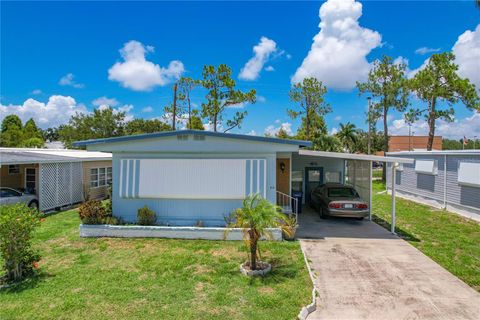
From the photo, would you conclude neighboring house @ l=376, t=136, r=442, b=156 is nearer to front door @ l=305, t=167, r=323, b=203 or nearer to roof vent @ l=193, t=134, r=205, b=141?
front door @ l=305, t=167, r=323, b=203

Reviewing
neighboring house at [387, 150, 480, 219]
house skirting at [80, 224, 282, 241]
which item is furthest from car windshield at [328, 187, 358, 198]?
neighboring house at [387, 150, 480, 219]

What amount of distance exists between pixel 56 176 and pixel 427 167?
58.4 feet

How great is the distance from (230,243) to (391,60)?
82.5 ft

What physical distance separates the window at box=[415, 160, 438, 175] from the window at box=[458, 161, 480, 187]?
1898mm

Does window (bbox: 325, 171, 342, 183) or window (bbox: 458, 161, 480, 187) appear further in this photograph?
window (bbox: 325, 171, 342, 183)

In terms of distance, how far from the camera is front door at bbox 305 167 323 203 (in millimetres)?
15289

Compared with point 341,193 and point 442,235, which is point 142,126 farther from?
point 442,235

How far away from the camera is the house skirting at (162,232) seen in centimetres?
902

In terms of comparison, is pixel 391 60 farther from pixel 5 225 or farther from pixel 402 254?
pixel 5 225

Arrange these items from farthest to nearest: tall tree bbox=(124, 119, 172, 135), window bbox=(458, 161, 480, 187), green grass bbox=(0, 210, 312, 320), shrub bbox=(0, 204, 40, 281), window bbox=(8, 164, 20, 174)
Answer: tall tree bbox=(124, 119, 172, 135), window bbox=(8, 164, 20, 174), window bbox=(458, 161, 480, 187), shrub bbox=(0, 204, 40, 281), green grass bbox=(0, 210, 312, 320)

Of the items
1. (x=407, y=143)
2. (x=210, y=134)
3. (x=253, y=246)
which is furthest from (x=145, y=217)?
(x=407, y=143)

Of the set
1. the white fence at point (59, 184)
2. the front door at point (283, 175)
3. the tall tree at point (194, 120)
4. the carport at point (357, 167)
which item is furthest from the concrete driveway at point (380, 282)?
the tall tree at point (194, 120)

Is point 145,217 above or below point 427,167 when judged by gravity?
below

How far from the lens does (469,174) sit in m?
12.5
